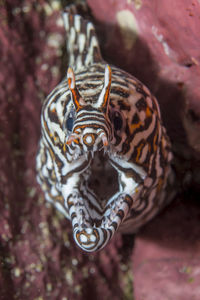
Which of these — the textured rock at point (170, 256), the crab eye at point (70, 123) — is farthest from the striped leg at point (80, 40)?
the textured rock at point (170, 256)

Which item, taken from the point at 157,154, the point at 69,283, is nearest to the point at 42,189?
the point at 69,283

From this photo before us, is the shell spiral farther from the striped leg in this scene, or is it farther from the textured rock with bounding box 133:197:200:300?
the textured rock with bounding box 133:197:200:300

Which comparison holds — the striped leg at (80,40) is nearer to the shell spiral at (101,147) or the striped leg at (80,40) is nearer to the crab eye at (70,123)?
the shell spiral at (101,147)

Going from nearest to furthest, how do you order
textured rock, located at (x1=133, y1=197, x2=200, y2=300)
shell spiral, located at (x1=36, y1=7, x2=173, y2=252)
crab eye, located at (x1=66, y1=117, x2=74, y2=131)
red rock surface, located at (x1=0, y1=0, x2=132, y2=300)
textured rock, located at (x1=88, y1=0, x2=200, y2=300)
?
1. shell spiral, located at (x1=36, y1=7, x2=173, y2=252)
2. crab eye, located at (x1=66, y1=117, x2=74, y2=131)
3. textured rock, located at (x1=88, y1=0, x2=200, y2=300)
4. textured rock, located at (x1=133, y1=197, x2=200, y2=300)
5. red rock surface, located at (x1=0, y1=0, x2=132, y2=300)

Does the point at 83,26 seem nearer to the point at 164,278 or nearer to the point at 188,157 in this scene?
the point at 188,157

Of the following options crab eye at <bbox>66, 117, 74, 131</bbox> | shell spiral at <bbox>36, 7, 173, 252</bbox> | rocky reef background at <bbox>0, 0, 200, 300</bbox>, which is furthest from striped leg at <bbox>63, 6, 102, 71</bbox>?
crab eye at <bbox>66, 117, 74, 131</bbox>

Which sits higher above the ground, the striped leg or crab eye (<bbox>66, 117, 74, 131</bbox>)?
the striped leg
